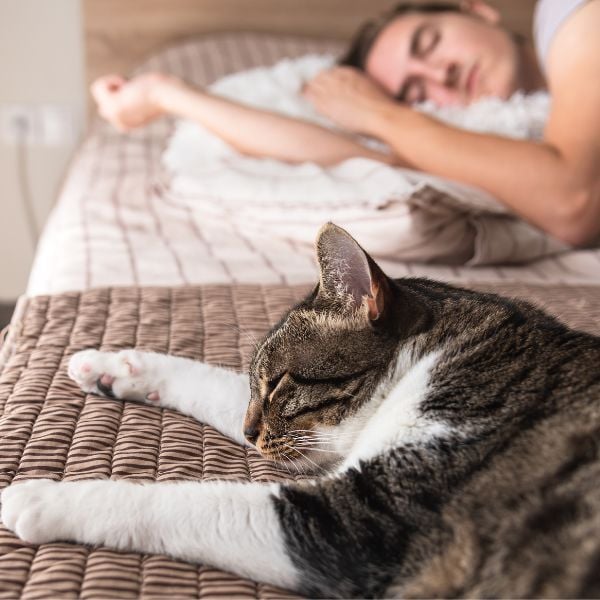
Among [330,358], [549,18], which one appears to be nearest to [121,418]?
[330,358]

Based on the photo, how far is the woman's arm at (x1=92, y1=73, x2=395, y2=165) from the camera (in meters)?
1.94

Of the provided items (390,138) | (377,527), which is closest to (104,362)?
(377,527)

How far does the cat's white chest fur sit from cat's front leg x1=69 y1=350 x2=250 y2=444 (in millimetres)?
178

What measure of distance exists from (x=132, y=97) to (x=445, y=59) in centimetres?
84

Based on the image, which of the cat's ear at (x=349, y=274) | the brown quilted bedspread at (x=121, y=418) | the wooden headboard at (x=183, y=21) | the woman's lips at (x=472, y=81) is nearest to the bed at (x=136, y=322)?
the brown quilted bedspread at (x=121, y=418)

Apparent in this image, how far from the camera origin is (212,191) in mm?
1880

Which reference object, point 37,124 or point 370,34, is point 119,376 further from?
point 37,124

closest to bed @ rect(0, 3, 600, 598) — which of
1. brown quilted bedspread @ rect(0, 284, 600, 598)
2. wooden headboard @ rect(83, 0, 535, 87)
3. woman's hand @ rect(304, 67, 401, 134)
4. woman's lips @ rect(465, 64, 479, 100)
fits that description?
brown quilted bedspread @ rect(0, 284, 600, 598)

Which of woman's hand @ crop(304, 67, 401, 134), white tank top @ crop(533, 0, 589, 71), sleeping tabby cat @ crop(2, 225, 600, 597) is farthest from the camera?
woman's hand @ crop(304, 67, 401, 134)

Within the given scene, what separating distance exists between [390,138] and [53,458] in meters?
1.25

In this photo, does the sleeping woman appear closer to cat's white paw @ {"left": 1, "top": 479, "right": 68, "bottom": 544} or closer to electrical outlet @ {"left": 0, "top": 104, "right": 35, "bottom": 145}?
electrical outlet @ {"left": 0, "top": 104, "right": 35, "bottom": 145}

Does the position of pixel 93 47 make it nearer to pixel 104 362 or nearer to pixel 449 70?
pixel 449 70

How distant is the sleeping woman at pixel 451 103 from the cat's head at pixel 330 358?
2.72 ft

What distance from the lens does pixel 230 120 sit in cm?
201
